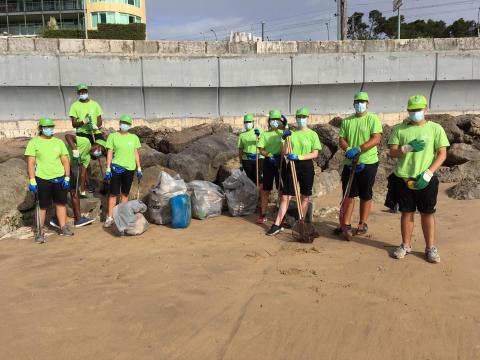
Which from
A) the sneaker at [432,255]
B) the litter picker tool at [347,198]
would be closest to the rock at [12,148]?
the litter picker tool at [347,198]

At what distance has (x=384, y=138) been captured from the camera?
9.93 metres

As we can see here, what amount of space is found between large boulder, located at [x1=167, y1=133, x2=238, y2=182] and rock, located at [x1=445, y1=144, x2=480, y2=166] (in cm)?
476

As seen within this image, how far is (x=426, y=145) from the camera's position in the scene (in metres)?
4.30

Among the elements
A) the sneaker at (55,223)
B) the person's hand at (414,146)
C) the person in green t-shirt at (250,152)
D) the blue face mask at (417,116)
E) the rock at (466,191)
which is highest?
the blue face mask at (417,116)

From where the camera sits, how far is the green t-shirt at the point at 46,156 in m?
5.53

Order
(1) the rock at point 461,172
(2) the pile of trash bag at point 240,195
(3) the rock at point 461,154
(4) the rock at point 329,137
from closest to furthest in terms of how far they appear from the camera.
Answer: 1. (2) the pile of trash bag at point 240,195
2. (1) the rock at point 461,172
3. (3) the rock at point 461,154
4. (4) the rock at point 329,137

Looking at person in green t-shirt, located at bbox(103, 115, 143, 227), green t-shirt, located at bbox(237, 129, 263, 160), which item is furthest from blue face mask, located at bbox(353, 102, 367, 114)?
person in green t-shirt, located at bbox(103, 115, 143, 227)

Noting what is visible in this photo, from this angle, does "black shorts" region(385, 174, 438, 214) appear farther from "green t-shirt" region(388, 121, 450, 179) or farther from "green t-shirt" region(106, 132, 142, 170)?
"green t-shirt" region(106, 132, 142, 170)

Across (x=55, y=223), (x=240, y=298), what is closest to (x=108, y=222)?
(x=55, y=223)

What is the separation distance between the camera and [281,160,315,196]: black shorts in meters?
5.60

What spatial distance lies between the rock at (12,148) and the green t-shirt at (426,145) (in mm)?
7511

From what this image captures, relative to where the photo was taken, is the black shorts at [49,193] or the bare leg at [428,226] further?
the black shorts at [49,193]

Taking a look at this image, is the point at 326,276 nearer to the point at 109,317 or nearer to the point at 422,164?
the point at 422,164

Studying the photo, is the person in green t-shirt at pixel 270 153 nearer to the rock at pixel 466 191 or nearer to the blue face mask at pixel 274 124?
the blue face mask at pixel 274 124
